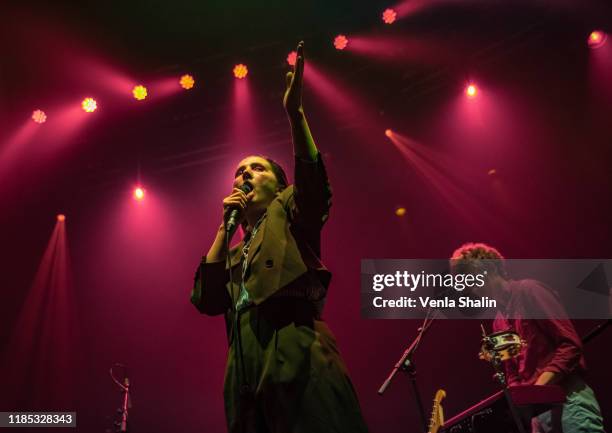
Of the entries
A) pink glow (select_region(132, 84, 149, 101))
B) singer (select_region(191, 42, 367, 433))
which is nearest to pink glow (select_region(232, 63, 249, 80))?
pink glow (select_region(132, 84, 149, 101))

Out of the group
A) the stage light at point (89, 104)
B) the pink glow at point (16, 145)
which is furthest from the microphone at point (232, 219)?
the pink glow at point (16, 145)

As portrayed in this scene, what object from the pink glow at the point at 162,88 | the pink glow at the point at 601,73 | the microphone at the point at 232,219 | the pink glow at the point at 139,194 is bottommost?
the microphone at the point at 232,219

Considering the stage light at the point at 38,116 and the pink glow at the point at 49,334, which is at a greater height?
the stage light at the point at 38,116

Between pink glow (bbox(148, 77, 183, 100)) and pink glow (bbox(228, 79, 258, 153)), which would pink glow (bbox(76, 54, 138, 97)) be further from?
pink glow (bbox(228, 79, 258, 153))

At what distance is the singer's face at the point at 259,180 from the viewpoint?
6.58 feet

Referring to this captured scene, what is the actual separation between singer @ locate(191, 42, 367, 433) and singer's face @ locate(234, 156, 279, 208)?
82 millimetres

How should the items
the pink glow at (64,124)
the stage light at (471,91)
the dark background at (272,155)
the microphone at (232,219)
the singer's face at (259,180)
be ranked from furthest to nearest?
the pink glow at (64,124), the stage light at (471,91), the dark background at (272,155), the singer's face at (259,180), the microphone at (232,219)

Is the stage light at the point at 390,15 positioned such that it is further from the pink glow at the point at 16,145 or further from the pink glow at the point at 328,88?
the pink glow at the point at 16,145

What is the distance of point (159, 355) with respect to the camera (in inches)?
203

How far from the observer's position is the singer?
1497mm

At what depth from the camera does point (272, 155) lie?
5.56 m

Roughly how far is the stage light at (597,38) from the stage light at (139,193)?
179 inches

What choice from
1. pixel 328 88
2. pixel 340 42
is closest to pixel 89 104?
pixel 328 88

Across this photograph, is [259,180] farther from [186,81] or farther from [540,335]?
[186,81]
